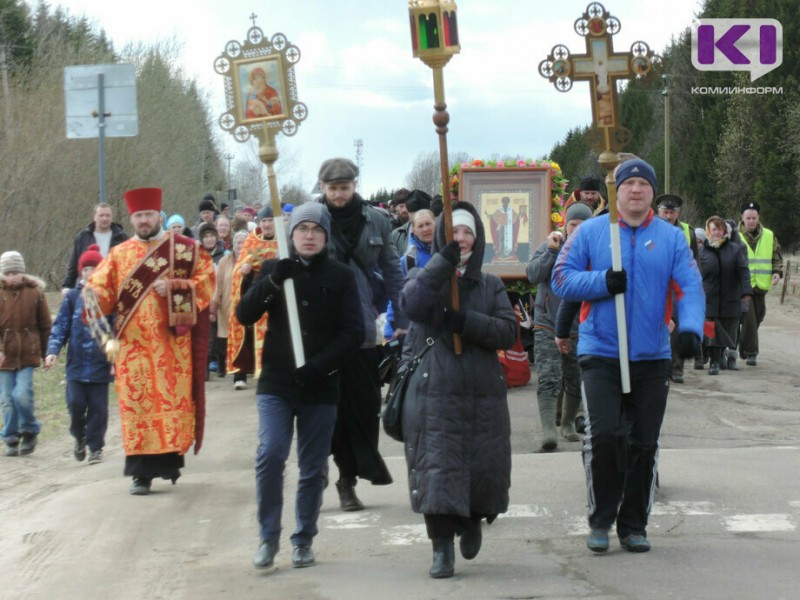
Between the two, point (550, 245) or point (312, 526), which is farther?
point (550, 245)

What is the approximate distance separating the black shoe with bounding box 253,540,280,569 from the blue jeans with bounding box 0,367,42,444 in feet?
19.5

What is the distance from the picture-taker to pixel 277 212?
A: 7953mm

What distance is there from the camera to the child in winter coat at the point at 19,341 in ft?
41.7

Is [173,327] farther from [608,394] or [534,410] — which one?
[534,410]

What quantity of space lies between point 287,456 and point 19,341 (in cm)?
604

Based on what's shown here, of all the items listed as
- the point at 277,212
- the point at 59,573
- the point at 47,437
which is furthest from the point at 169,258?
the point at 47,437

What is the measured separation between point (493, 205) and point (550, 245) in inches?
275

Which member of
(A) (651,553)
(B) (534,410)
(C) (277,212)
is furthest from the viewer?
(B) (534,410)

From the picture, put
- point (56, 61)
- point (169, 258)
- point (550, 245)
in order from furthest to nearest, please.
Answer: point (56, 61)
point (550, 245)
point (169, 258)

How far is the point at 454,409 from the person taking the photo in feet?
22.6

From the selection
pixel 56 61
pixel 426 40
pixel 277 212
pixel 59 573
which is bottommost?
pixel 59 573

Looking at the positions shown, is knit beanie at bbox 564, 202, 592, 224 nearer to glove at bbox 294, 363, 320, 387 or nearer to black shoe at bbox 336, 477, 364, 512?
black shoe at bbox 336, 477, 364, 512

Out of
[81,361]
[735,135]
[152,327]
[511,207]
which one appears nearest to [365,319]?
[152,327]

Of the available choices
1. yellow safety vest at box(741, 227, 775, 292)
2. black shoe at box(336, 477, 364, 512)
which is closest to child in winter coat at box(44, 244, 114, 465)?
black shoe at box(336, 477, 364, 512)
